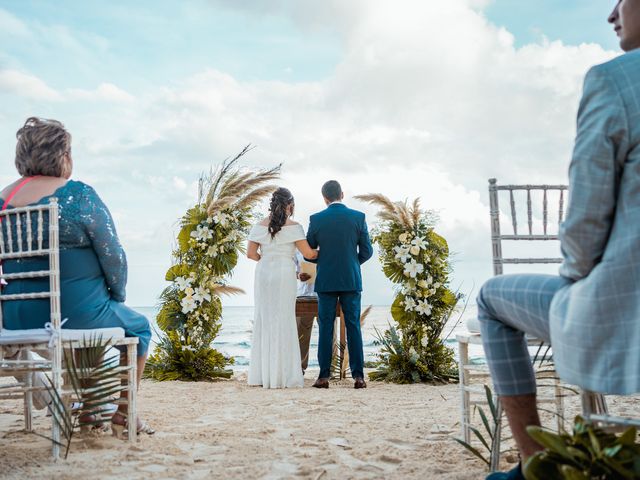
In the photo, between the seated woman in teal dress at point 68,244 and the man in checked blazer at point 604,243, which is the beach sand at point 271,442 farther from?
the man in checked blazer at point 604,243

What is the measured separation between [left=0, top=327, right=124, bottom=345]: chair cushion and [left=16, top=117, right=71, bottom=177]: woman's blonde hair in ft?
2.95

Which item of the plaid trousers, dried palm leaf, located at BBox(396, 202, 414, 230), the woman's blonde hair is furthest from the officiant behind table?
the plaid trousers

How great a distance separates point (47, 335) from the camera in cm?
341

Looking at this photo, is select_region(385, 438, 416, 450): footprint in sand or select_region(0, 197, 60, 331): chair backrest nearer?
select_region(0, 197, 60, 331): chair backrest

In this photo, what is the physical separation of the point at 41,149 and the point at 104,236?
0.60m

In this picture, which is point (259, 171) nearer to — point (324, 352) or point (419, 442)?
point (324, 352)

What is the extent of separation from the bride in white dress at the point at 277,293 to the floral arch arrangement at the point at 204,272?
2.33 ft

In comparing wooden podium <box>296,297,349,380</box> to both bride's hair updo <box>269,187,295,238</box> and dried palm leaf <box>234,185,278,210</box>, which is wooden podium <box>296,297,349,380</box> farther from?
dried palm leaf <box>234,185,278,210</box>

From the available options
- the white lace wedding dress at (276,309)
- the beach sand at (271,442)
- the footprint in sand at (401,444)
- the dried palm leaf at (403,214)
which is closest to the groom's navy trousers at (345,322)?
the white lace wedding dress at (276,309)

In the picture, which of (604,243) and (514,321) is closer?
(604,243)

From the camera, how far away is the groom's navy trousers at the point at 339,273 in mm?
6852

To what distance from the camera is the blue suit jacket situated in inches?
270

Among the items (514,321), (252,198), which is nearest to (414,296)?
(252,198)

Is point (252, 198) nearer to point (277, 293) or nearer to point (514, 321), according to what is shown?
point (277, 293)
